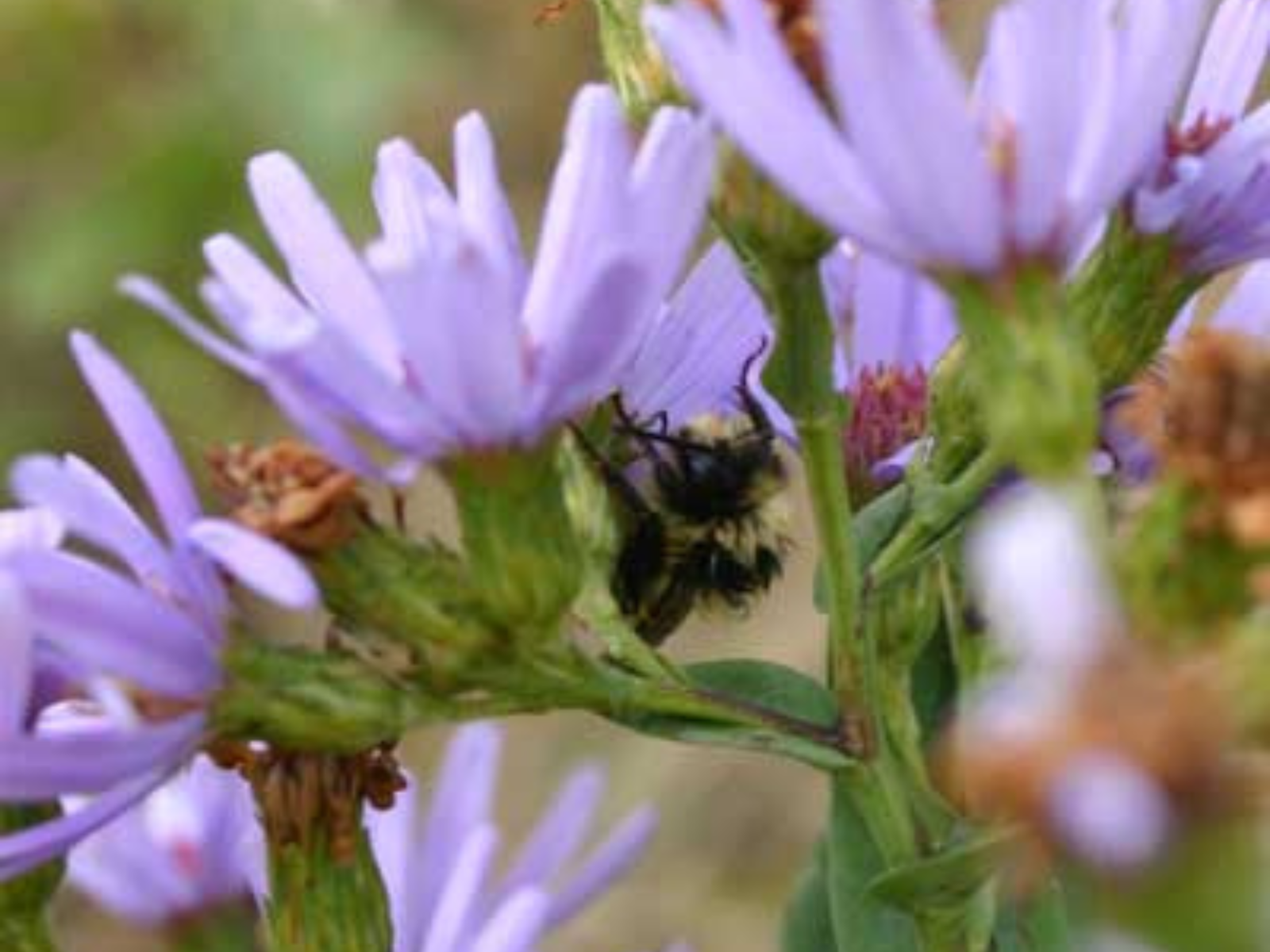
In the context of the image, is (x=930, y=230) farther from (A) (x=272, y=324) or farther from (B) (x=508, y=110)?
(B) (x=508, y=110)

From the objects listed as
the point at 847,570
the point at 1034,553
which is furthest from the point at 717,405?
the point at 1034,553

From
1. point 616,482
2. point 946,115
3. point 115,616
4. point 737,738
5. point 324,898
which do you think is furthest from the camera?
point 616,482

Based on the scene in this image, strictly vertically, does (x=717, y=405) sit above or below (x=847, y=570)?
above

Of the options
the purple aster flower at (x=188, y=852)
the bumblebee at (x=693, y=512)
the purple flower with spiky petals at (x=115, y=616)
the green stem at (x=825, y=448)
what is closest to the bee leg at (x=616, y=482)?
the bumblebee at (x=693, y=512)

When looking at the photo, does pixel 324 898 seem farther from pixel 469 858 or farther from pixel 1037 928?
pixel 1037 928

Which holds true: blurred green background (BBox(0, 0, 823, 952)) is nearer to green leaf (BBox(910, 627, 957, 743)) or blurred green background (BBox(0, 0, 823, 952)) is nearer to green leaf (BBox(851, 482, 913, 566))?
green leaf (BBox(910, 627, 957, 743))

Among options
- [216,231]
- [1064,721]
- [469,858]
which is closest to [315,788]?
[469,858]
